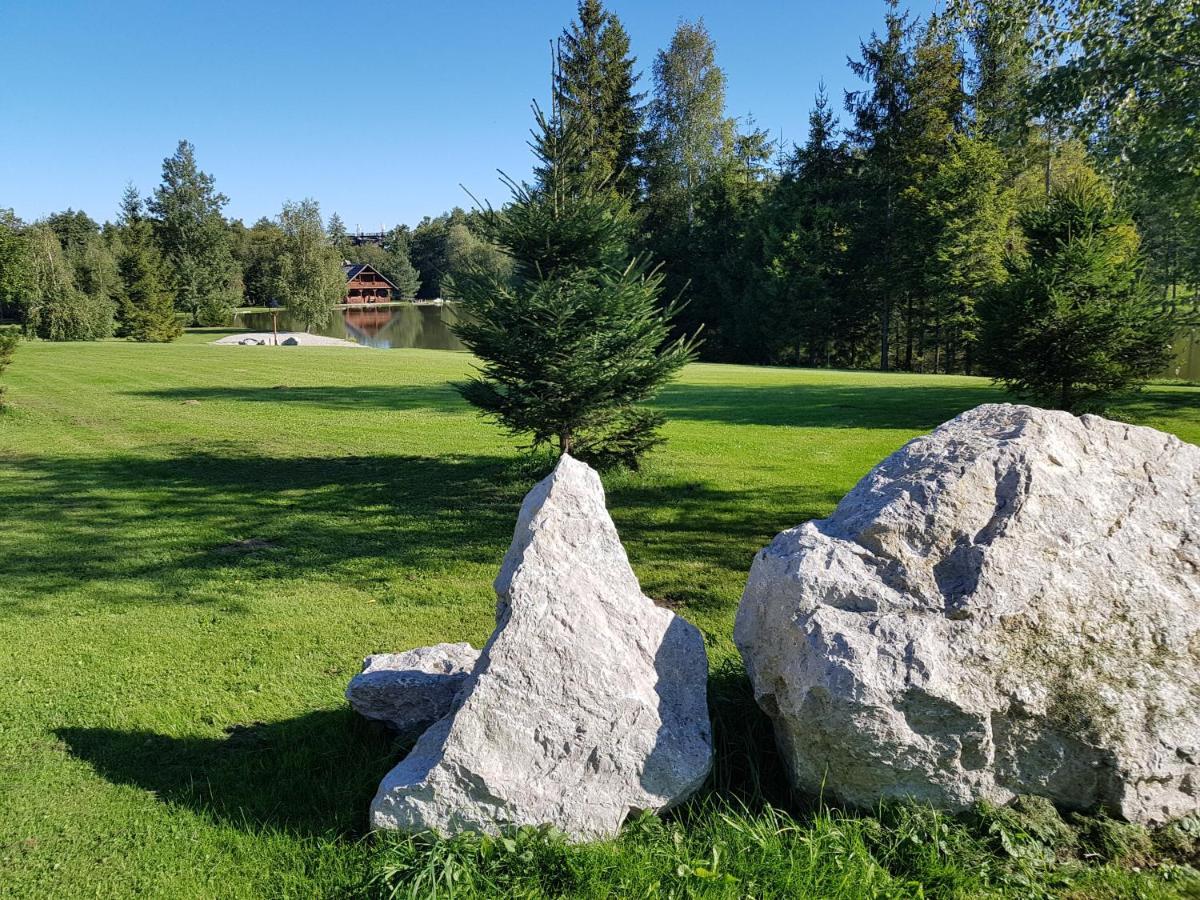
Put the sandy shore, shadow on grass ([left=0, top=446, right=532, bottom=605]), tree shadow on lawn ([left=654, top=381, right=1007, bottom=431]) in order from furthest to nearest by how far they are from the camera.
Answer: the sandy shore
tree shadow on lawn ([left=654, top=381, right=1007, bottom=431])
shadow on grass ([left=0, top=446, right=532, bottom=605])

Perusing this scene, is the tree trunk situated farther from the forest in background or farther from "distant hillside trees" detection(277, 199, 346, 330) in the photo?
"distant hillside trees" detection(277, 199, 346, 330)

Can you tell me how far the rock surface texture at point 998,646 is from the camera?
3.67 meters

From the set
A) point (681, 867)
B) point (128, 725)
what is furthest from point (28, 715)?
point (681, 867)

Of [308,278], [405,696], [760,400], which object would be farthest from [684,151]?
[405,696]

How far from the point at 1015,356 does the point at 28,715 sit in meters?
16.0

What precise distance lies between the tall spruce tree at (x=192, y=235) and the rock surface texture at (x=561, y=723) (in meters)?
74.0

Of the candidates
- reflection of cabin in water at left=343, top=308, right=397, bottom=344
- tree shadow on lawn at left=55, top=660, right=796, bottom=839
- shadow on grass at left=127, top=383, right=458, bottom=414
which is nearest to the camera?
tree shadow on lawn at left=55, top=660, right=796, bottom=839

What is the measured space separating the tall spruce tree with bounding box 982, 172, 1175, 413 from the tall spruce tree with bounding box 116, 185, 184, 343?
5187 centimetres

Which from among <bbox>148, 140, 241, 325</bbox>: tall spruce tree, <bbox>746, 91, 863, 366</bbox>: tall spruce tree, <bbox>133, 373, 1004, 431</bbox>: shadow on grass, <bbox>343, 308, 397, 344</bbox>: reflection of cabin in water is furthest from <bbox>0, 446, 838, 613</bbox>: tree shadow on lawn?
<bbox>148, 140, 241, 325</bbox>: tall spruce tree

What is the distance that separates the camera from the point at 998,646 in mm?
3721

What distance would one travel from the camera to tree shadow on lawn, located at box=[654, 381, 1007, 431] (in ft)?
62.3

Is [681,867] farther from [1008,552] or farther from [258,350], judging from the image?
[258,350]

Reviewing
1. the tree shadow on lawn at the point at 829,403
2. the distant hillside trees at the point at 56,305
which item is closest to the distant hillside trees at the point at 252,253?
the distant hillside trees at the point at 56,305

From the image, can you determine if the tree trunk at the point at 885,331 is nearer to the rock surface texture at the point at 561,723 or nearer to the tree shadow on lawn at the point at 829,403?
the tree shadow on lawn at the point at 829,403
